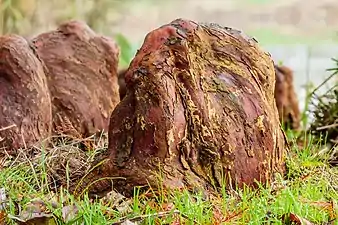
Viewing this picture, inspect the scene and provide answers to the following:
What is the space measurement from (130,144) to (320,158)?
2.11 feet

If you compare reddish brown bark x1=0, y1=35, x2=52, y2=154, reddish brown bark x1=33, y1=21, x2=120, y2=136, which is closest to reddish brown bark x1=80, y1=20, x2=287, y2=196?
reddish brown bark x1=0, y1=35, x2=52, y2=154

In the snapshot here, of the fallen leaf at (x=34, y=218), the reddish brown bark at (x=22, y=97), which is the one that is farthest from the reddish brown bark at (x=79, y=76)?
the fallen leaf at (x=34, y=218)

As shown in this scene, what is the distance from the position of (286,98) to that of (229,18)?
2176 millimetres

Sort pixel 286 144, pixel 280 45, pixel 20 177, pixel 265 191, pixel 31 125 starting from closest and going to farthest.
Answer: pixel 265 191
pixel 20 177
pixel 286 144
pixel 31 125
pixel 280 45

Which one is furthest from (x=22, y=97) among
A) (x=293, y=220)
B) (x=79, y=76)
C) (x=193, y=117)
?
(x=293, y=220)

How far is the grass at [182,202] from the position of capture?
52.7 inches

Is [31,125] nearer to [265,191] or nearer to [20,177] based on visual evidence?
[20,177]

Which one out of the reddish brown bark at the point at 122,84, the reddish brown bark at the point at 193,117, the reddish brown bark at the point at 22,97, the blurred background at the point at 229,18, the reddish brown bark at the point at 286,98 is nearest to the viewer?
the reddish brown bark at the point at 193,117

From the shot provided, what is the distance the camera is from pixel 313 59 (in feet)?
15.6

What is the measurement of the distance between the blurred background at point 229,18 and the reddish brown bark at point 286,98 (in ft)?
3.94

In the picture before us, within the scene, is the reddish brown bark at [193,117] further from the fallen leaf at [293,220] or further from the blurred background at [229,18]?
the blurred background at [229,18]

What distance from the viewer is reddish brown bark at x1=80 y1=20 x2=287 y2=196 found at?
1.59 metres

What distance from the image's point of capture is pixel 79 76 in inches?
97.3

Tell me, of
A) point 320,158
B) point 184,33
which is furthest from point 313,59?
point 184,33
